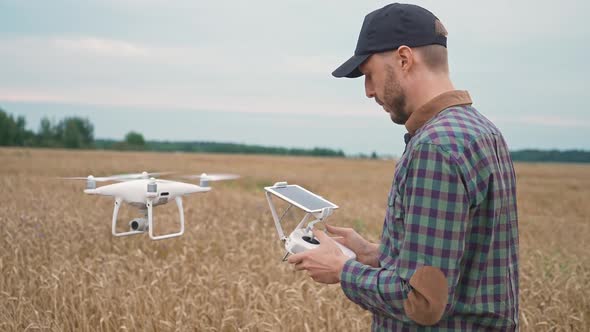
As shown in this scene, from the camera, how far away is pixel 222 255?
7.88m

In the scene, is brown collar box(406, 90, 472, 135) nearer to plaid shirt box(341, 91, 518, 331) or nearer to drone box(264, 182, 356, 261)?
plaid shirt box(341, 91, 518, 331)

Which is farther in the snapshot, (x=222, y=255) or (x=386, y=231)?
(x=222, y=255)

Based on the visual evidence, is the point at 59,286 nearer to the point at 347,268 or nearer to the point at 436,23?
the point at 347,268

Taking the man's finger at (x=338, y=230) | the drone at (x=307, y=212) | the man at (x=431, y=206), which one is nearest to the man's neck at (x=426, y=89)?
the man at (x=431, y=206)

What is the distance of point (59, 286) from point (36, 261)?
0.96 meters

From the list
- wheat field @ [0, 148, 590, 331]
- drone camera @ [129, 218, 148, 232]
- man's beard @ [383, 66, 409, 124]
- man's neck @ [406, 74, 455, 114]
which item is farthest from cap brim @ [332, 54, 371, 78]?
wheat field @ [0, 148, 590, 331]

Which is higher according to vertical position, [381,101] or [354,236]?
[381,101]

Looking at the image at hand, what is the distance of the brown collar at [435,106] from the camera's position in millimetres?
2172

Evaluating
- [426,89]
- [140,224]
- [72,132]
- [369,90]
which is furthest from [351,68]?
[72,132]

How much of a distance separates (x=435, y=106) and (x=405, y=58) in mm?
207

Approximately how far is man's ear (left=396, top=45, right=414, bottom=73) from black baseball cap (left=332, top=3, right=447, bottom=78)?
0.02 m

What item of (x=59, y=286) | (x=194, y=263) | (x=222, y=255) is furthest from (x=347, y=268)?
(x=222, y=255)

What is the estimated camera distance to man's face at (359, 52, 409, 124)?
2.18 metres

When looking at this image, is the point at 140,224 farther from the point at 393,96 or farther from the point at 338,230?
the point at 393,96
